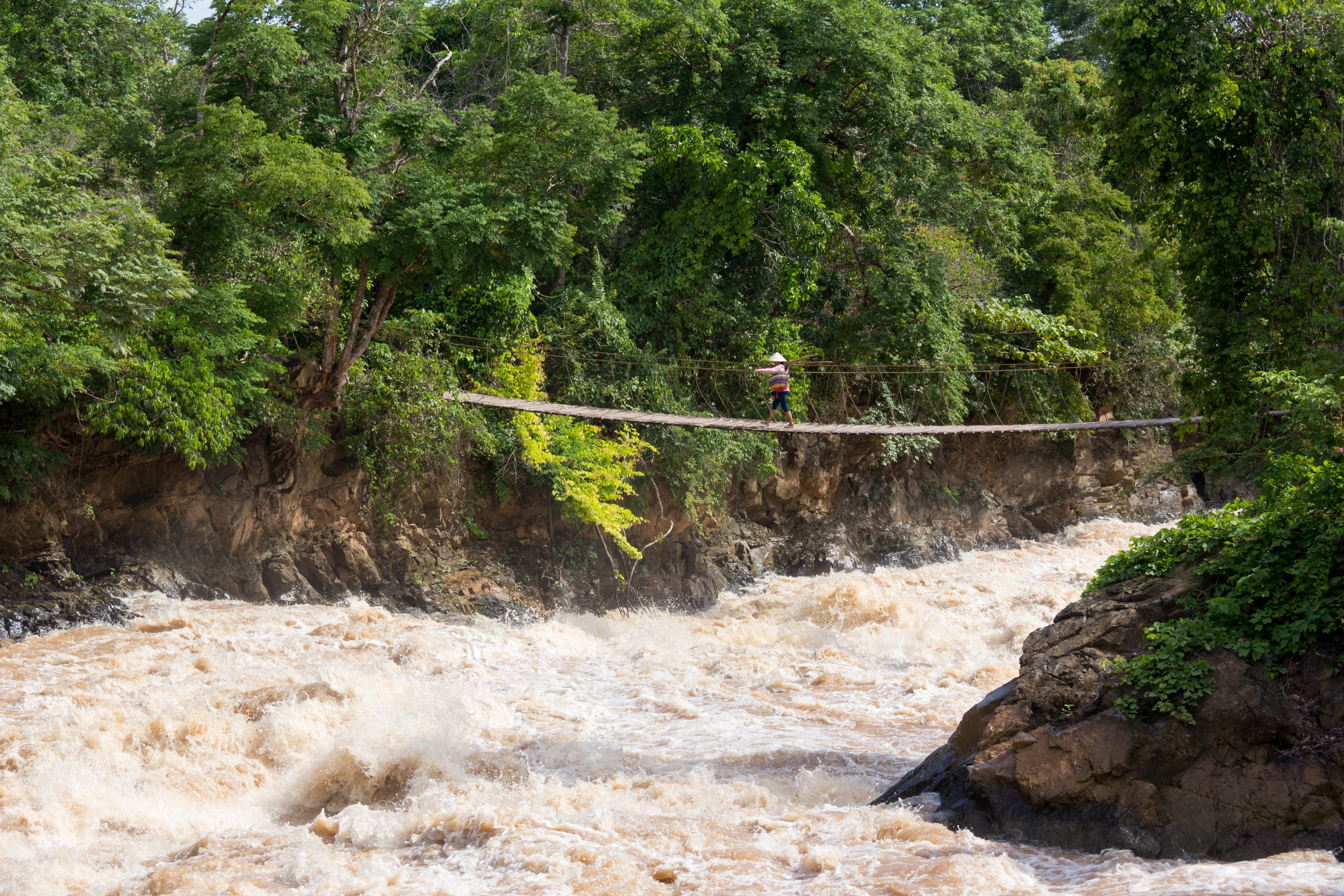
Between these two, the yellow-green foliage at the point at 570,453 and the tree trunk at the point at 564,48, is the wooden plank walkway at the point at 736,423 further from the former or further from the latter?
the tree trunk at the point at 564,48

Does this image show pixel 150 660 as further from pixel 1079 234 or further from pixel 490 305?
pixel 1079 234

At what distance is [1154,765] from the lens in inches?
189

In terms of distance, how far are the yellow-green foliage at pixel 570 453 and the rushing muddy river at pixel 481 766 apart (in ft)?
6.33

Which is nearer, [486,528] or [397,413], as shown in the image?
[397,413]

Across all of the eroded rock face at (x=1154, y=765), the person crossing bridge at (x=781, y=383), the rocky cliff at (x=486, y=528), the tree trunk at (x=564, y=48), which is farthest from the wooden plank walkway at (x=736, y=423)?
the tree trunk at (x=564, y=48)

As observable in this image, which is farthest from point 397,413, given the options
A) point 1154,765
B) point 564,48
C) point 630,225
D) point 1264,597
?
point 1264,597

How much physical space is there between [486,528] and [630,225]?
5329 mm

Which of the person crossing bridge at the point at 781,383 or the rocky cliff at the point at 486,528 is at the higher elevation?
the person crossing bridge at the point at 781,383

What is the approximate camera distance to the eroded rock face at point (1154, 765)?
455cm

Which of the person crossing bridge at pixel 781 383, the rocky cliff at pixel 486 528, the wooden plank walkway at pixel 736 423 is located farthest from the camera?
the person crossing bridge at pixel 781 383

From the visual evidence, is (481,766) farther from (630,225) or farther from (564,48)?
(564,48)

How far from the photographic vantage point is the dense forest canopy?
7031 millimetres

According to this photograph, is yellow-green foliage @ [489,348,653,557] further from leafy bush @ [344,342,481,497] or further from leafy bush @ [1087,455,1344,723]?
leafy bush @ [1087,455,1344,723]

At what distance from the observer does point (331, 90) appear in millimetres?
10156
